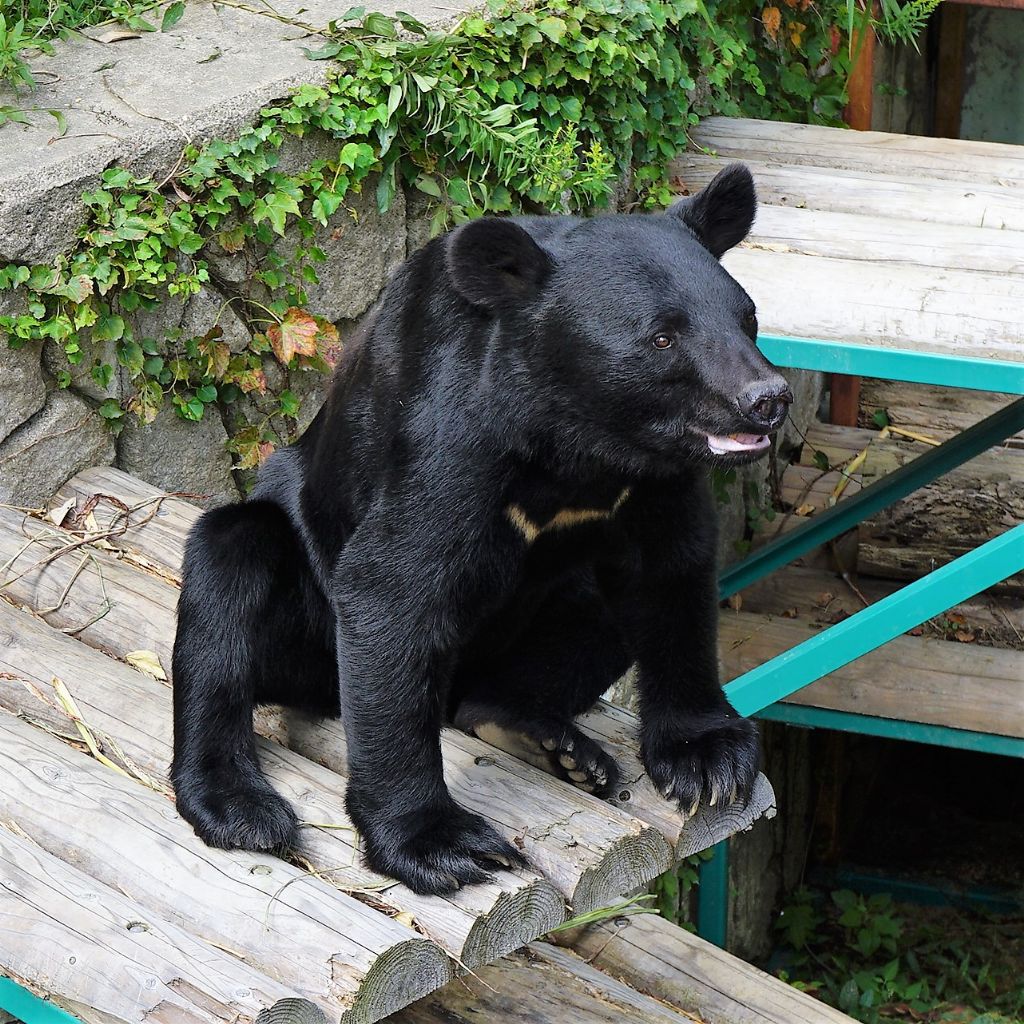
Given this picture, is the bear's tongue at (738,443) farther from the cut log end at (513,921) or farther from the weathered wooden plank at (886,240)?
the weathered wooden plank at (886,240)

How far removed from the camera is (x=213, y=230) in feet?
14.1

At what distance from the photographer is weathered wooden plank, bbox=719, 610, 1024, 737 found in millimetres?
5891

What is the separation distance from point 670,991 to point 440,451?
207cm

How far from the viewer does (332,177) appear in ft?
14.8

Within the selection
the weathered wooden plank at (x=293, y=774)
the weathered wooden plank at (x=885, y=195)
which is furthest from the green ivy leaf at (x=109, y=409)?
the weathered wooden plank at (x=885, y=195)

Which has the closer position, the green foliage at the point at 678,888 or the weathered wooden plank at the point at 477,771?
the weathered wooden plank at the point at 477,771

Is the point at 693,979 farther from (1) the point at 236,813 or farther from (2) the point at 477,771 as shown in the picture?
(1) the point at 236,813

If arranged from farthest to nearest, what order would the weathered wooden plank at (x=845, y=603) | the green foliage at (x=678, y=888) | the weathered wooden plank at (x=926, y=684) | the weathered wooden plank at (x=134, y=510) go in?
the weathered wooden plank at (x=845, y=603)
the green foliage at (x=678, y=888)
the weathered wooden plank at (x=926, y=684)
the weathered wooden plank at (x=134, y=510)

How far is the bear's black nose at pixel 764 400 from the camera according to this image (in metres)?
2.62

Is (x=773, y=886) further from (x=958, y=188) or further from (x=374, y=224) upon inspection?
(x=374, y=224)

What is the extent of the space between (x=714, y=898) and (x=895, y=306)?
3.54 meters

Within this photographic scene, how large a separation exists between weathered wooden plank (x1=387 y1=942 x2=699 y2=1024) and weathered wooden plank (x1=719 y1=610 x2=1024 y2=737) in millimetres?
2281

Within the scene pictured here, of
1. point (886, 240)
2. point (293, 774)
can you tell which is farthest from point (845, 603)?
point (293, 774)

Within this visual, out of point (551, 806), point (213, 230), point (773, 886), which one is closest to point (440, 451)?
point (551, 806)
